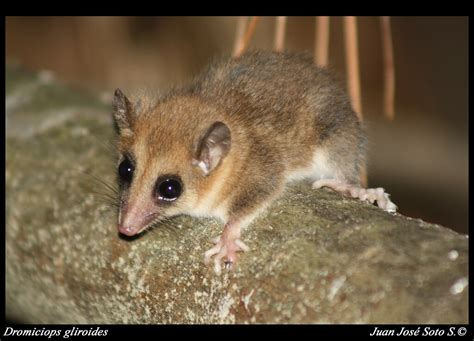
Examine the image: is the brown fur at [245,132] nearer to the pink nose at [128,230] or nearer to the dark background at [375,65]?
the pink nose at [128,230]

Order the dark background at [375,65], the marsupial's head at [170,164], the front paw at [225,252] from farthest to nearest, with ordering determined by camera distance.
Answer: the dark background at [375,65]
the marsupial's head at [170,164]
the front paw at [225,252]

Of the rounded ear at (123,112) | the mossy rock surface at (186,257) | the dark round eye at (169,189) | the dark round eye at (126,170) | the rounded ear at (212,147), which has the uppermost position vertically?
the rounded ear at (123,112)

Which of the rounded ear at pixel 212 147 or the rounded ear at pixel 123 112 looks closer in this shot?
the rounded ear at pixel 212 147

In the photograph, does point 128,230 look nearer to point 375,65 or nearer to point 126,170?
point 126,170

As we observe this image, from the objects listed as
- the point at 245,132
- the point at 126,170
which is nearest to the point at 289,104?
the point at 245,132

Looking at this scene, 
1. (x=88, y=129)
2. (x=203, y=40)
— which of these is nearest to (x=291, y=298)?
(x=88, y=129)

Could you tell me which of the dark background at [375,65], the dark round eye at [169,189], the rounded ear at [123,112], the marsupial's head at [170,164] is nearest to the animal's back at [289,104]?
the marsupial's head at [170,164]
